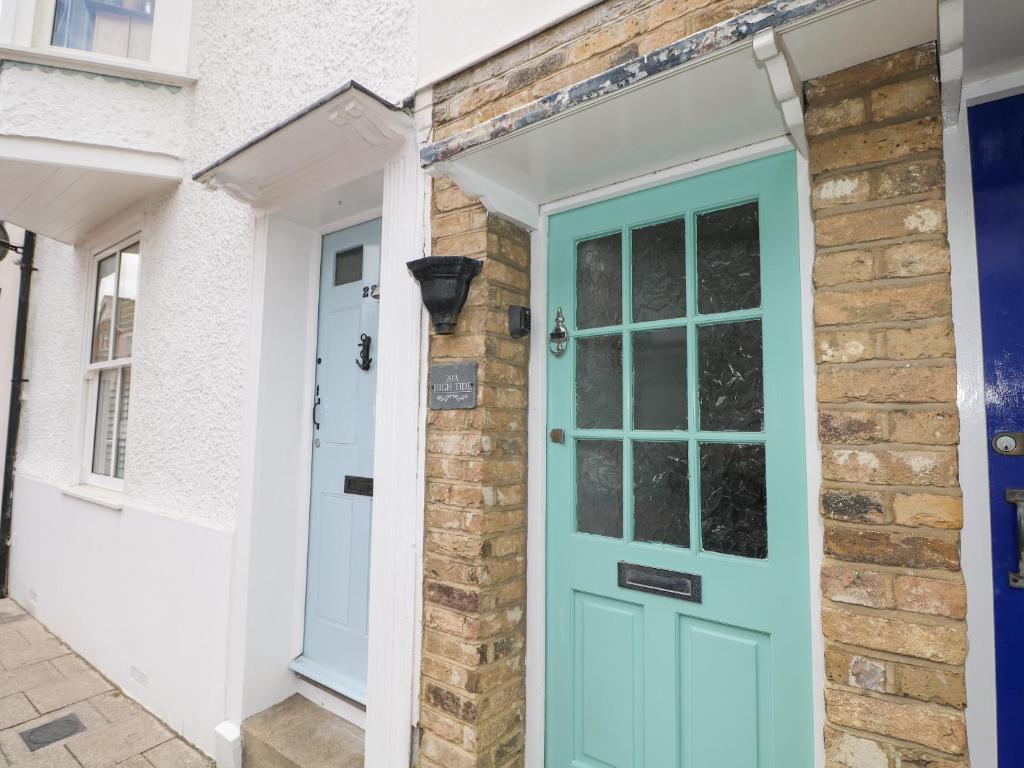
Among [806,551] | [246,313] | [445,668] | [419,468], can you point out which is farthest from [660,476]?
[246,313]

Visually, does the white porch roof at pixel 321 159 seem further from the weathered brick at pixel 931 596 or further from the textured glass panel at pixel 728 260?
the weathered brick at pixel 931 596

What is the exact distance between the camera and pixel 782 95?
4.21 feet

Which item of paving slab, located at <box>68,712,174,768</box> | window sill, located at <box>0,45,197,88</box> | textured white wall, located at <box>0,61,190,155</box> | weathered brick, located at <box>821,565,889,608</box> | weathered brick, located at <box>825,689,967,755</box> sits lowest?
paving slab, located at <box>68,712,174,768</box>

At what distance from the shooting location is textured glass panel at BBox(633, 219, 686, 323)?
1821mm

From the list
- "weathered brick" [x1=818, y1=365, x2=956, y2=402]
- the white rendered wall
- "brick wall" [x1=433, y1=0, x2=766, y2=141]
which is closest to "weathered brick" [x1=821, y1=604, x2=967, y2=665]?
"weathered brick" [x1=818, y1=365, x2=956, y2=402]

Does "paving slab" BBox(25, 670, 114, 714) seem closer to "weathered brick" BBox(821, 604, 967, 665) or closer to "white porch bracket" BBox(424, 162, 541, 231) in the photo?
"white porch bracket" BBox(424, 162, 541, 231)

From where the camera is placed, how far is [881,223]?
49.9 inches

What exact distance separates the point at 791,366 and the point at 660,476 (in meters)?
0.53

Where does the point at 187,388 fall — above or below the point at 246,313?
below

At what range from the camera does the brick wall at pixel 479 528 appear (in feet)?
6.18

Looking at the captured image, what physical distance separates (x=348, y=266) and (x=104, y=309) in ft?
9.09

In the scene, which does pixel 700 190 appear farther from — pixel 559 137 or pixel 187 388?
pixel 187 388

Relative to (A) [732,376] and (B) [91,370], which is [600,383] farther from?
(B) [91,370]

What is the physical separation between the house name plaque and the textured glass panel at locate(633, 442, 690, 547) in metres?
0.61
